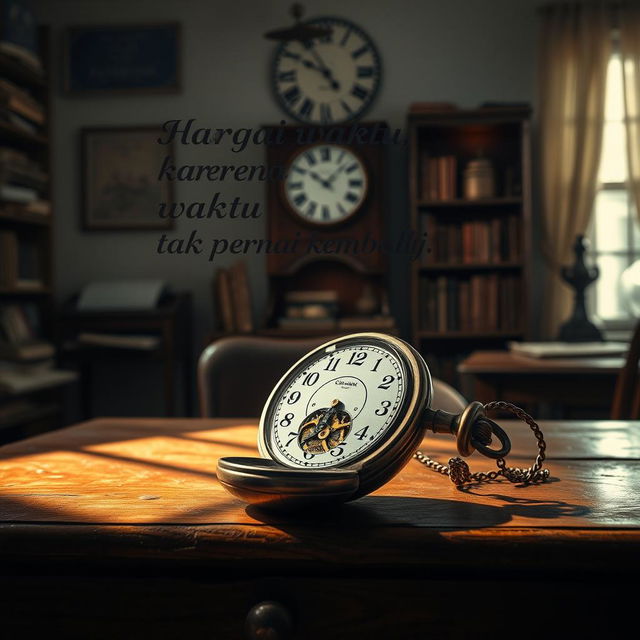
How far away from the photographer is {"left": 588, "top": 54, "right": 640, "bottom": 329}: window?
4.45m

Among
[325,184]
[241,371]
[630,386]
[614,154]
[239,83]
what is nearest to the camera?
[241,371]

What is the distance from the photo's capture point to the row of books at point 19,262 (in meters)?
3.94

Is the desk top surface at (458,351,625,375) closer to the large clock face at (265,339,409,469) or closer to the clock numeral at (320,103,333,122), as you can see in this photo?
the large clock face at (265,339,409,469)

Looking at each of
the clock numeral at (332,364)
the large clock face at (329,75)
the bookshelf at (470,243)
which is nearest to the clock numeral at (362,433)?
the clock numeral at (332,364)

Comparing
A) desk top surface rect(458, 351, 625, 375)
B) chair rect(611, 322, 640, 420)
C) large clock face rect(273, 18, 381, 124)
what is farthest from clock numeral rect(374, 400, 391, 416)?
large clock face rect(273, 18, 381, 124)

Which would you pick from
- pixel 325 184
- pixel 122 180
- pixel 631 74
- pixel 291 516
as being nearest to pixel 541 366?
pixel 291 516

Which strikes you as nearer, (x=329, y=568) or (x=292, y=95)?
(x=329, y=568)

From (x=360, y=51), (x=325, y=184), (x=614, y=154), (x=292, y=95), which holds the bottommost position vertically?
(x=325, y=184)

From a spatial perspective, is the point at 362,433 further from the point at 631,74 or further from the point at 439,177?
the point at 631,74

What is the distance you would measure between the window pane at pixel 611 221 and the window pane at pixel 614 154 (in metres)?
0.09

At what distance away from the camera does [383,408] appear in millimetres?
658

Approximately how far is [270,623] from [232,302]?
3.69 m

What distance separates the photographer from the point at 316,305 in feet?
13.7

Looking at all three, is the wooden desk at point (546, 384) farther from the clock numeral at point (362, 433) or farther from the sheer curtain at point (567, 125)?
the sheer curtain at point (567, 125)
